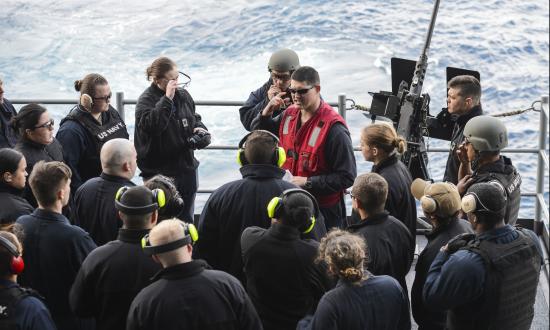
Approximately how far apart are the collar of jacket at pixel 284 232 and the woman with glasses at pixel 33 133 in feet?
5.30

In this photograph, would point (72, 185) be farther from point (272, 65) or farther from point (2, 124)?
point (272, 65)

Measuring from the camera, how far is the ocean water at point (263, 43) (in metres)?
20.6

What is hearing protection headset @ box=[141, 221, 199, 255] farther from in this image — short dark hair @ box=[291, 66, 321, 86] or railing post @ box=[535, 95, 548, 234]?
railing post @ box=[535, 95, 548, 234]

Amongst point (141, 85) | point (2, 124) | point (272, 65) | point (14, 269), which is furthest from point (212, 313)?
point (141, 85)

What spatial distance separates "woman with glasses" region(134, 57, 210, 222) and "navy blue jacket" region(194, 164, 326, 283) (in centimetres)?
132

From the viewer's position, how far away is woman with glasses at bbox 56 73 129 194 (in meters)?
4.87

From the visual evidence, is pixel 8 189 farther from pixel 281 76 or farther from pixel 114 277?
pixel 281 76

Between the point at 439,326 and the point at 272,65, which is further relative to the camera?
the point at 272,65

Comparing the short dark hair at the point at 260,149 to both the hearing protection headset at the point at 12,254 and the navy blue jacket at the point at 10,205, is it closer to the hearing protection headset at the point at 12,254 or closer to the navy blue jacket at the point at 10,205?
the navy blue jacket at the point at 10,205

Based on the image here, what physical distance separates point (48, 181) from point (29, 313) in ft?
2.53

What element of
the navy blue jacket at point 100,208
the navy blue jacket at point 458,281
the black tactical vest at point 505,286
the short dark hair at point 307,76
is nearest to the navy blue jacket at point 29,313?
the navy blue jacket at point 100,208

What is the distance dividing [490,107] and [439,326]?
17070mm

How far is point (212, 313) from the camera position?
2.95 metres

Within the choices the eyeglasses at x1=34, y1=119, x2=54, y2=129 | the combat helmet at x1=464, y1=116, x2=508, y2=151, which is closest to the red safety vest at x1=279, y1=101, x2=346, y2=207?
the combat helmet at x1=464, y1=116, x2=508, y2=151
